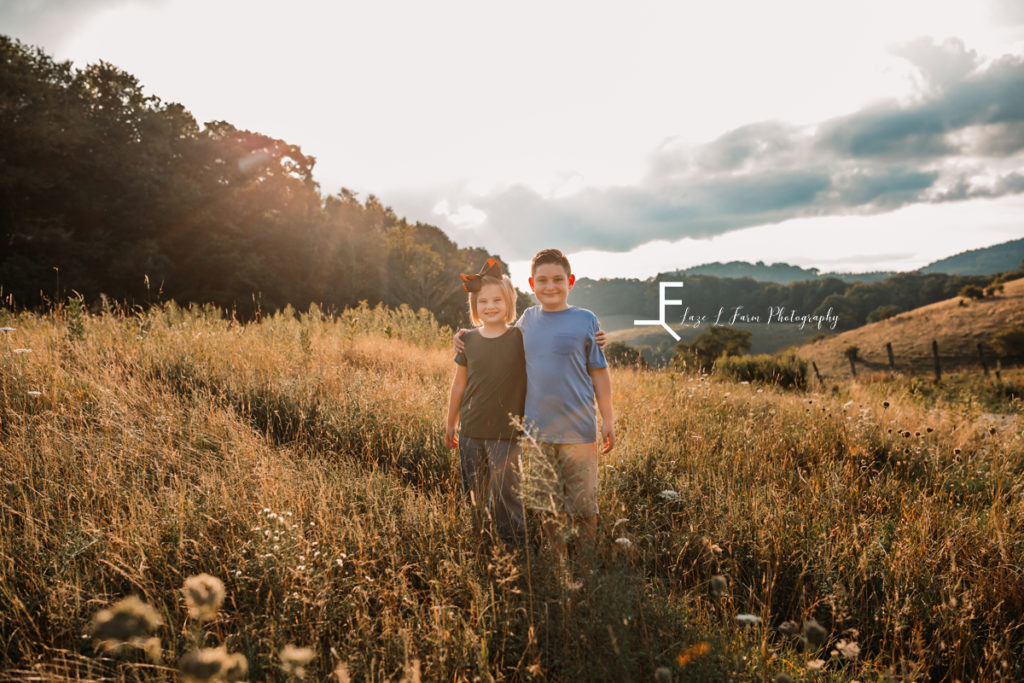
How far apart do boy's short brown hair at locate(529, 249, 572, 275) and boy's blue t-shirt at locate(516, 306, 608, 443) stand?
0.95ft

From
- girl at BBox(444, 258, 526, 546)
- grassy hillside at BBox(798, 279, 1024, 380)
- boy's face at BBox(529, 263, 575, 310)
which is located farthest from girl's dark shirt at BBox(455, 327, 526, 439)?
grassy hillside at BBox(798, 279, 1024, 380)

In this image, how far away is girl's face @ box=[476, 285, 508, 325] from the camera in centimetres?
313

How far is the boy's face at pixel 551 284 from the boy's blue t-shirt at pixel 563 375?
9 cm

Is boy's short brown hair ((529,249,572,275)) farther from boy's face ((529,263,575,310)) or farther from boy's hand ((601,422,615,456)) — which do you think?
boy's hand ((601,422,615,456))

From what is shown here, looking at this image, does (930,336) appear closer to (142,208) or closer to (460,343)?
(460,343)

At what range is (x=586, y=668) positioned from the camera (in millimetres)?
1896

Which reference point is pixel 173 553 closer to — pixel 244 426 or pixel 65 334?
pixel 244 426

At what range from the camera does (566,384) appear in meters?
2.89

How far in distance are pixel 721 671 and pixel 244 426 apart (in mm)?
3678

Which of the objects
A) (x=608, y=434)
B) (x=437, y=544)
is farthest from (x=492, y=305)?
(x=437, y=544)

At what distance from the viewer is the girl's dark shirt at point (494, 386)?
3020 mm

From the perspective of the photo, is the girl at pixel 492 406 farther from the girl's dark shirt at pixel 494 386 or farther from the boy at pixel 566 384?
the boy at pixel 566 384

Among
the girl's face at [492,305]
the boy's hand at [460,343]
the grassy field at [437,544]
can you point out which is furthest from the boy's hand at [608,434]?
the boy's hand at [460,343]

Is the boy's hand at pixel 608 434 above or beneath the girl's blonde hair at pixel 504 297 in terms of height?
beneath
